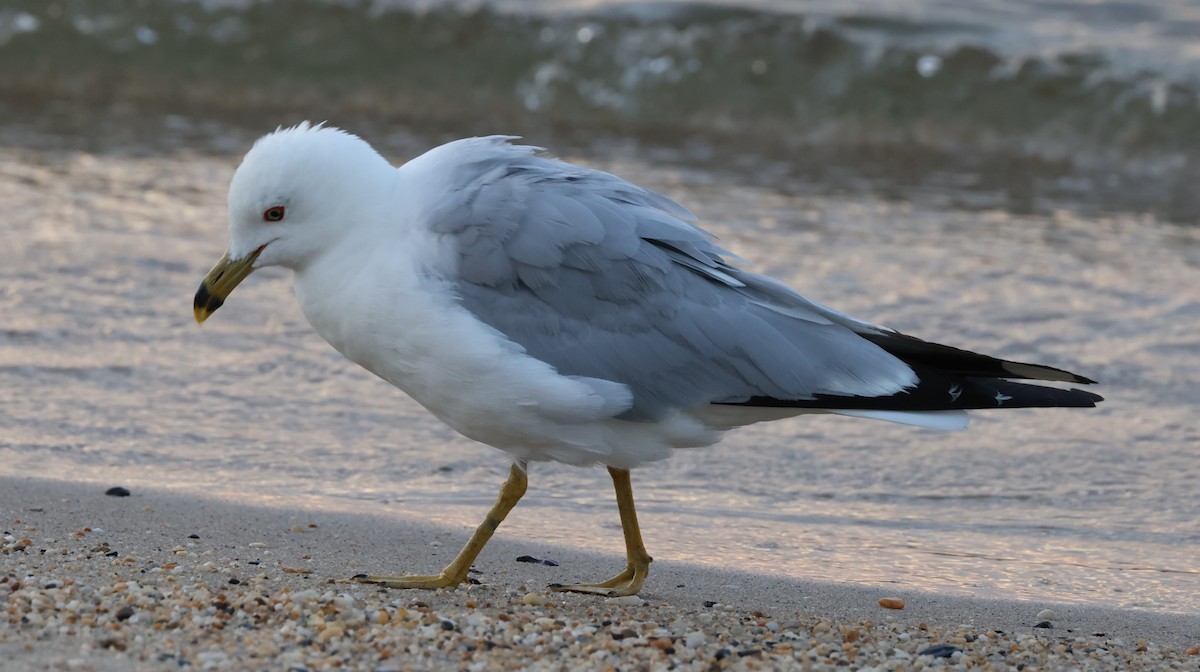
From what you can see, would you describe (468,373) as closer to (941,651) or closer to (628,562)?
(628,562)

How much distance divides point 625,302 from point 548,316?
8.3 inches

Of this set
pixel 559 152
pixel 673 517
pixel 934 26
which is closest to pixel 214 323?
pixel 673 517

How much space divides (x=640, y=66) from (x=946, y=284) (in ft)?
16.7

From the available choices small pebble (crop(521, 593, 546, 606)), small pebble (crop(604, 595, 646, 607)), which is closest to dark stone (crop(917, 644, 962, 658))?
small pebble (crop(604, 595, 646, 607))

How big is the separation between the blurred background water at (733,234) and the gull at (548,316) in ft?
2.56

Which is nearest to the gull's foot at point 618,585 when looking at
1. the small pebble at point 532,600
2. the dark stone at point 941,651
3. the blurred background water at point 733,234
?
the small pebble at point 532,600

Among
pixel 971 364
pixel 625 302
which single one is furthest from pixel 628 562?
pixel 971 364

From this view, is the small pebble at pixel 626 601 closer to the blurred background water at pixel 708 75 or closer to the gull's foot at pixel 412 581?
the gull's foot at pixel 412 581

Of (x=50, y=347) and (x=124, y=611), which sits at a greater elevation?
(x=50, y=347)

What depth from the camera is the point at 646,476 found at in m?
5.75

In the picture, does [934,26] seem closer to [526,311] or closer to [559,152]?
[559,152]

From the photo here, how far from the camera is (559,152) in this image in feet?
33.2

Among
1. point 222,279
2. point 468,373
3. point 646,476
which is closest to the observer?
point 468,373

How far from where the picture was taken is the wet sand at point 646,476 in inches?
157
